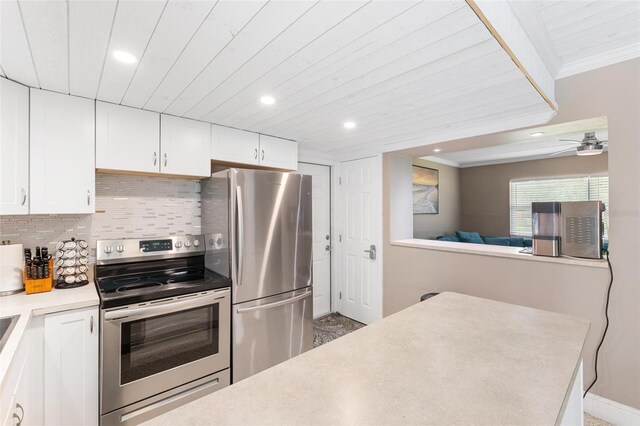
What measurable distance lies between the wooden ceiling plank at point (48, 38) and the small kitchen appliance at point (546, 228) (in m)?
2.98

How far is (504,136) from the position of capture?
7.93 ft

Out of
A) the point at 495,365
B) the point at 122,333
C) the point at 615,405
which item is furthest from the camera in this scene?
the point at 615,405

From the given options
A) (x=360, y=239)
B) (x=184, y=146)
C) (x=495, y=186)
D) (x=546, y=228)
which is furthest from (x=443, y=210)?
(x=184, y=146)

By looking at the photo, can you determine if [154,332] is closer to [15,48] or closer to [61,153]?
[61,153]

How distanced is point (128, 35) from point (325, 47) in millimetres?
825

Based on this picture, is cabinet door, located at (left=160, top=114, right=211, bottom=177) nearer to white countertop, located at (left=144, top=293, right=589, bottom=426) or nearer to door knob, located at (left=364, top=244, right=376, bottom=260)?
white countertop, located at (left=144, top=293, right=589, bottom=426)

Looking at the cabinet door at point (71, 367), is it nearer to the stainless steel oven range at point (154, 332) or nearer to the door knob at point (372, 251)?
the stainless steel oven range at point (154, 332)

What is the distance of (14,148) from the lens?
1625 mm

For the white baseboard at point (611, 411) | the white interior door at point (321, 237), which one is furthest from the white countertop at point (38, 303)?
the white baseboard at point (611, 411)

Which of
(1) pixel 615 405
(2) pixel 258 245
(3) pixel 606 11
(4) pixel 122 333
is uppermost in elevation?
(3) pixel 606 11

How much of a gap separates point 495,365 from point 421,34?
1245mm

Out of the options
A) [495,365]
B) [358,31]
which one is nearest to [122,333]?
[495,365]

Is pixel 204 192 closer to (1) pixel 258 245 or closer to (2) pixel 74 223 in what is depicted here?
(1) pixel 258 245

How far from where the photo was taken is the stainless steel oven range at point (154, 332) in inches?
66.6
